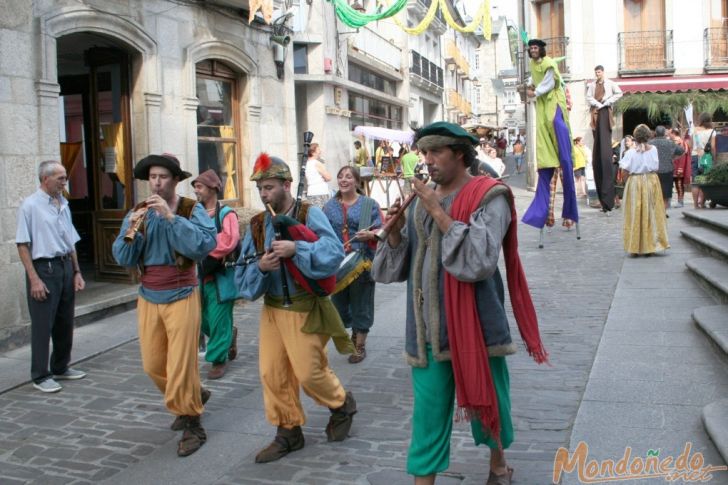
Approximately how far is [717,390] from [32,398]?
5.04 meters

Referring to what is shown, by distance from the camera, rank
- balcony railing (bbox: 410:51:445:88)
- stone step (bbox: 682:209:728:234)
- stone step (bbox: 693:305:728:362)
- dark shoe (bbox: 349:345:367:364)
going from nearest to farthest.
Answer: stone step (bbox: 693:305:728:362) → dark shoe (bbox: 349:345:367:364) → stone step (bbox: 682:209:728:234) → balcony railing (bbox: 410:51:445:88)

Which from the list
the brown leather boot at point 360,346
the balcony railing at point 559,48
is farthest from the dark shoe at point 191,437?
the balcony railing at point 559,48

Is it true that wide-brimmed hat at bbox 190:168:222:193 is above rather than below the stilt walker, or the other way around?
below

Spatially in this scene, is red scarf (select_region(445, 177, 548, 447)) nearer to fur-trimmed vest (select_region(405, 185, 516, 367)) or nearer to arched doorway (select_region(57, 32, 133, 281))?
fur-trimmed vest (select_region(405, 185, 516, 367))

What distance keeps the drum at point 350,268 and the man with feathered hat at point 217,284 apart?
107 cm

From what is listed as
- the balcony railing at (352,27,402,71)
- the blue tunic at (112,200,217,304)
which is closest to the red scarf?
the blue tunic at (112,200,217,304)

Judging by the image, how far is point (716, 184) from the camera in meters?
13.0

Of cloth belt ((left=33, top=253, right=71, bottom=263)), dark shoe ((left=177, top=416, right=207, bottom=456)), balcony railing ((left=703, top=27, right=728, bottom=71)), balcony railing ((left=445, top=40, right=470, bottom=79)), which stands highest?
balcony railing ((left=445, top=40, right=470, bottom=79))

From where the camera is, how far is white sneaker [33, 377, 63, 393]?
20.5ft

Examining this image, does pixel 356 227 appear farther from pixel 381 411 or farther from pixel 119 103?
pixel 119 103

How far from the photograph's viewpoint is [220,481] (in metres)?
4.32

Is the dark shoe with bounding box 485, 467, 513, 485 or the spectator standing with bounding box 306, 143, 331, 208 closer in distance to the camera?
the dark shoe with bounding box 485, 467, 513, 485

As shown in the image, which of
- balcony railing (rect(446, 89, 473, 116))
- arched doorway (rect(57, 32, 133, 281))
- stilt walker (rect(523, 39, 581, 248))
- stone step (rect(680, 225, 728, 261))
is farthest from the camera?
balcony railing (rect(446, 89, 473, 116))

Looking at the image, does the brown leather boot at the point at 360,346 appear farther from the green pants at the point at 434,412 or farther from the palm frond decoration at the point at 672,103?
the palm frond decoration at the point at 672,103
